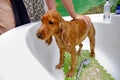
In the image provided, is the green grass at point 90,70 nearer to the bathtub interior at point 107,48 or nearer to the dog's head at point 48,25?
the bathtub interior at point 107,48

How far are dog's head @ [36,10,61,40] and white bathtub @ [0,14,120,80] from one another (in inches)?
3.5

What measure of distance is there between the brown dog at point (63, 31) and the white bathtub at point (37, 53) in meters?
0.09

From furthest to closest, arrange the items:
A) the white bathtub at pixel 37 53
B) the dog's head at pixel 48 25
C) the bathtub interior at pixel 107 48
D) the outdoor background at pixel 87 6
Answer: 1. the outdoor background at pixel 87 6
2. the bathtub interior at pixel 107 48
3. the dog's head at pixel 48 25
4. the white bathtub at pixel 37 53

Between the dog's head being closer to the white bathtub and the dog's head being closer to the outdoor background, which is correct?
the white bathtub

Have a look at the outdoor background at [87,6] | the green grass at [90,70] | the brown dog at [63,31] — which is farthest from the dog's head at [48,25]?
the outdoor background at [87,6]

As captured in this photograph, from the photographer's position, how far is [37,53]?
1.29m

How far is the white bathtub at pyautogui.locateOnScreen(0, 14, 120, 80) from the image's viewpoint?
33.1 inches

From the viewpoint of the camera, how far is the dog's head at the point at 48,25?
1.03m

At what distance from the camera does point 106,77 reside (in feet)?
5.23

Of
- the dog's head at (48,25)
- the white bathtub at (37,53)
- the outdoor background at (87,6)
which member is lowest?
the outdoor background at (87,6)

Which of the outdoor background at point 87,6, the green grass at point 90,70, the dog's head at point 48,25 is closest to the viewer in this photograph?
the dog's head at point 48,25

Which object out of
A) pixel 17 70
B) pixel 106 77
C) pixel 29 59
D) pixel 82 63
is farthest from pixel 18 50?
pixel 106 77

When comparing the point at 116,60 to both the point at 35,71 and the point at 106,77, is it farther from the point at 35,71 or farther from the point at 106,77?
the point at 35,71

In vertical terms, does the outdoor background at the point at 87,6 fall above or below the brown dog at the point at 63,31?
below
